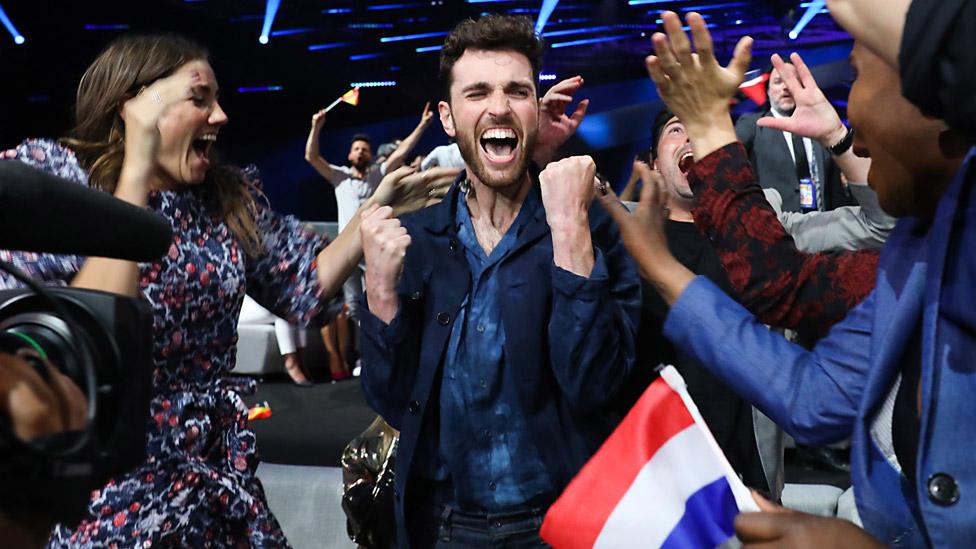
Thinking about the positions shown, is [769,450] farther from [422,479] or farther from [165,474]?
[165,474]

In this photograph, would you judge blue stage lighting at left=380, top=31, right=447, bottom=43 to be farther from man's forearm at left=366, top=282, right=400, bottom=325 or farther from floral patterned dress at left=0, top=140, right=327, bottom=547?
man's forearm at left=366, top=282, right=400, bottom=325

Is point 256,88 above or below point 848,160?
below

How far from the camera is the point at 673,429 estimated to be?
1344 millimetres

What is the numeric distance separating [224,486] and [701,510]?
98 centimetres

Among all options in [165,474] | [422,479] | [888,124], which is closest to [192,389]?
[165,474]

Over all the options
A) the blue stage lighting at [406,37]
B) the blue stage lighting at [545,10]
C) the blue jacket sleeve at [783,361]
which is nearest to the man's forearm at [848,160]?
the blue jacket sleeve at [783,361]

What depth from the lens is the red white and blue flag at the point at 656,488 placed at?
1.27m

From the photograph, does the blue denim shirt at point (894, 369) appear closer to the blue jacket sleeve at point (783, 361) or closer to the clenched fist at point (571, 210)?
the blue jacket sleeve at point (783, 361)

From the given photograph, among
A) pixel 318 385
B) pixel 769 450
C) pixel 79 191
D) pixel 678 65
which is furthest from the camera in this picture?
pixel 318 385

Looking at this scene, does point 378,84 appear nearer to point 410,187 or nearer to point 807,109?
point 410,187

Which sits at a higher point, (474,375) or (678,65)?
(678,65)

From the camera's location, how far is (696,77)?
1.39 m

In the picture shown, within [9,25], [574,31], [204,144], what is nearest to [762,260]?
[204,144]

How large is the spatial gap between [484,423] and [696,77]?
32.1 inches
